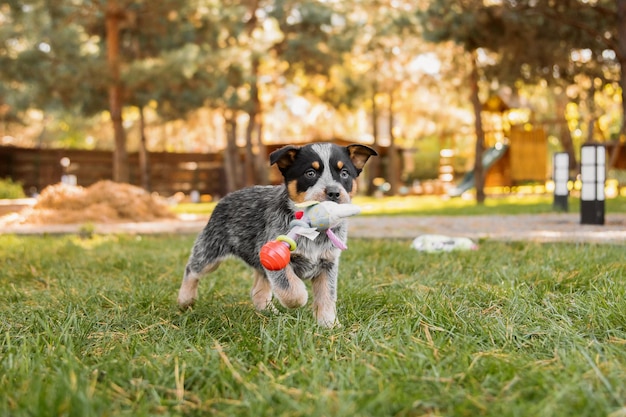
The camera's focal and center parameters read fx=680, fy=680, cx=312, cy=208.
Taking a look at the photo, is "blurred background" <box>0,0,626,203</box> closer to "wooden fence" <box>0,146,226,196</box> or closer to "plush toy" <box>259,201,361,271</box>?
"wooden fence" <box>0,146,226,196</box>

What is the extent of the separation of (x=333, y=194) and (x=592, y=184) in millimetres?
7390

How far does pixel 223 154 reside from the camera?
1102 inches

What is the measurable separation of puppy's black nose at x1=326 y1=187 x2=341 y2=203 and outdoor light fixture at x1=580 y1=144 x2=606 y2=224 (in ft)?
23.9

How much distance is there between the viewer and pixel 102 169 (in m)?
24.4

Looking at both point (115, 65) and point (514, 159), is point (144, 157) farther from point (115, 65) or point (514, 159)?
point (514, 159)

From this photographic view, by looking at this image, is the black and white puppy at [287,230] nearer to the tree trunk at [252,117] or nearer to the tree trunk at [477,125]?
the tree trunk at [477,125]

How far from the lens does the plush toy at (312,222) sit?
3.15 meters

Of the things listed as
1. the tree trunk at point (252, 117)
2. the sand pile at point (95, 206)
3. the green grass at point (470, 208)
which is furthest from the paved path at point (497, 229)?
the tree trunk at point (252, 117)

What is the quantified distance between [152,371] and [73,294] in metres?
1.93

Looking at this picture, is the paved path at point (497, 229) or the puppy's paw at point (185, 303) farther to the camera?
the paved path at point (497, 229)

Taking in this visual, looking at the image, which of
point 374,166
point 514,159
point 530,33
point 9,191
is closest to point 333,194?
point 530,33

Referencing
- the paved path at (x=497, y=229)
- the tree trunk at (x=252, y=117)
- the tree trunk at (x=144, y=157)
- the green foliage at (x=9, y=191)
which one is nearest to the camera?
the paved path at (x=497, y=229)

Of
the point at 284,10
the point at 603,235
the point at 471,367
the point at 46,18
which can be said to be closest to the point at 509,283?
the point at 471,367

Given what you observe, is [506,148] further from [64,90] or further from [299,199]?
[299,199]
